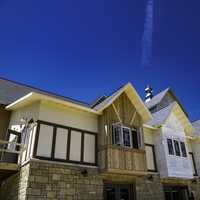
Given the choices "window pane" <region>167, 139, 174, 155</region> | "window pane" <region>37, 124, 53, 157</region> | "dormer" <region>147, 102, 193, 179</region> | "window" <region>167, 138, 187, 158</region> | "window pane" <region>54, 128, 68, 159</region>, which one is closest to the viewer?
"window pane" <region>37, 124, 53, 157</region>

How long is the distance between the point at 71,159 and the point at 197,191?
996 centimetres

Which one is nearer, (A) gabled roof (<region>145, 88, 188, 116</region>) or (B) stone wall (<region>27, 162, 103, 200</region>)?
(B) stone wall (<region>27, 162, 103, 200</region>)

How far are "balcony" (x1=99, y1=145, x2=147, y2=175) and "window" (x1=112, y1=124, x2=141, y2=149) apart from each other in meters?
0.50

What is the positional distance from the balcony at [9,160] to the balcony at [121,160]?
407 centimetres

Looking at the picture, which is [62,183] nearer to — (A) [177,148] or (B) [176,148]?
(B) [176,148]

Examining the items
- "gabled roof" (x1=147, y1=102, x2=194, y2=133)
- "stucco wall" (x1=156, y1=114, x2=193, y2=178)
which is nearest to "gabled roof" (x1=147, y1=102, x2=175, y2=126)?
"gabled roof" (x1=147, y1=102, x2=194, y2=133)

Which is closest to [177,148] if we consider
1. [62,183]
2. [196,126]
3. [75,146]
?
[196,126]

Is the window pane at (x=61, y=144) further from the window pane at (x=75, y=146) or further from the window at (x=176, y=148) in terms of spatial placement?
the window at (x=176, y=148)

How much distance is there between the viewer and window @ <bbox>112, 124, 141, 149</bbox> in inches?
473

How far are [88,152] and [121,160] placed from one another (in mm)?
1784

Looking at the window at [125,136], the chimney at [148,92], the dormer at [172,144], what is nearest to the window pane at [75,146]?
the window at [125,136]

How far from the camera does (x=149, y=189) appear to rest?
1262 cm

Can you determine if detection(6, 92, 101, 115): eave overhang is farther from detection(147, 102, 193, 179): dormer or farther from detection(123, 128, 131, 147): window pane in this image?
detection(147, 102, 193, 179): dormer

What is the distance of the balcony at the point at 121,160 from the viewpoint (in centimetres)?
1087
